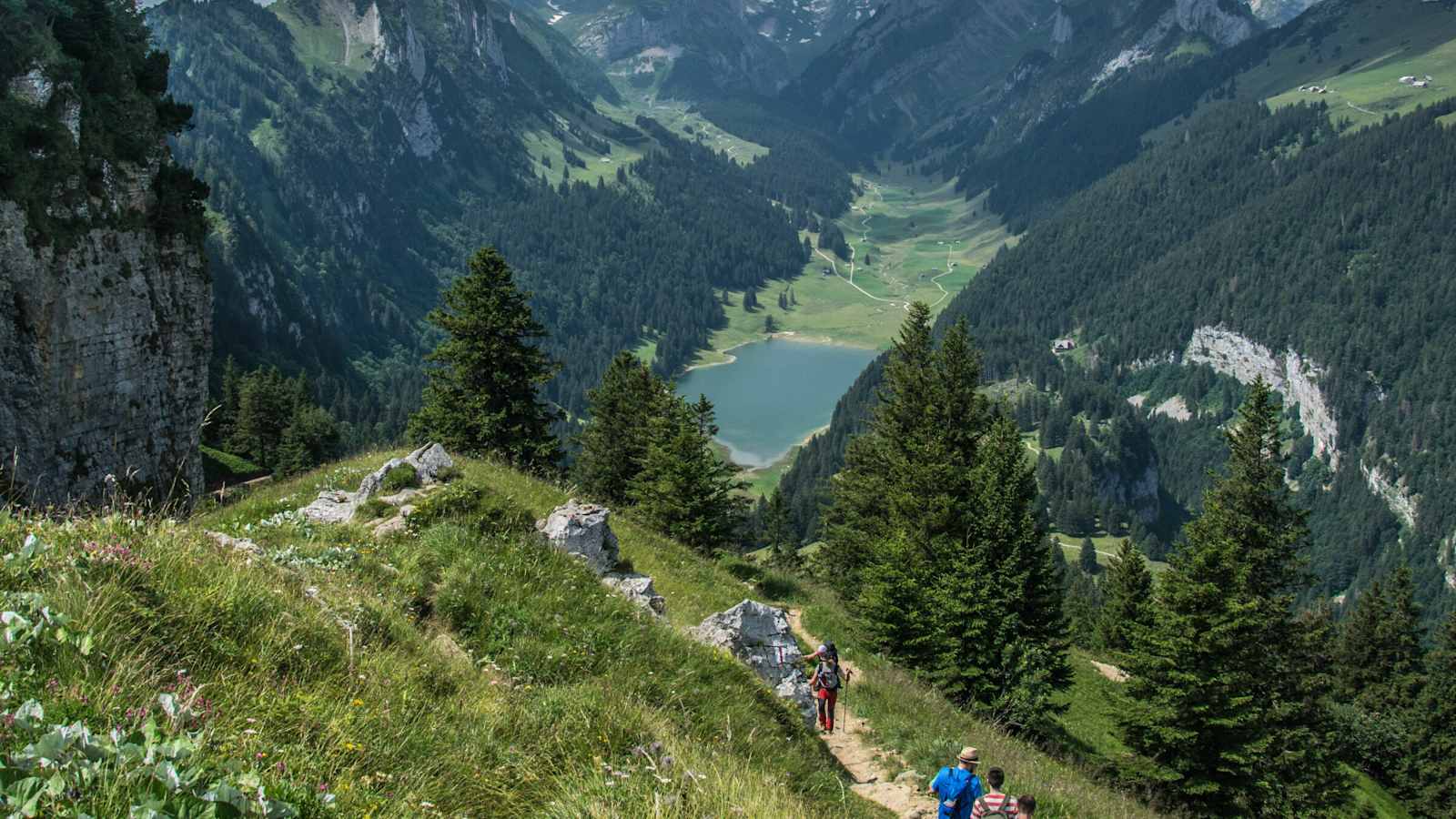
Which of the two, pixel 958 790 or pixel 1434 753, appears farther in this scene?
pixel 1434 753

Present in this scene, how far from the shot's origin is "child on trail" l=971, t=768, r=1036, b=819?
414 inches

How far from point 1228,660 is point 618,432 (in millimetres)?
32960

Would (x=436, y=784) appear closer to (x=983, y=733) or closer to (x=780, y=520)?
(x=983, y=733)

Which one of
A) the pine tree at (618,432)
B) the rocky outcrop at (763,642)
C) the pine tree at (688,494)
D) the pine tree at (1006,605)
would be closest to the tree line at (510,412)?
the pine tree at (688,494)

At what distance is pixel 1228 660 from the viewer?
29.9 meters

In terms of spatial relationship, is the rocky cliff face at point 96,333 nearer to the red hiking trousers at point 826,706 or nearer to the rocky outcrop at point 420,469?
the rocky outcrop at point 420,469

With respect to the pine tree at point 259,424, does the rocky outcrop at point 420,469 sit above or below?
above

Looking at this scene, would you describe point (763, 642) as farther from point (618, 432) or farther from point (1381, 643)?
point (1381, 643)

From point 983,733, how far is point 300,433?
261 ft

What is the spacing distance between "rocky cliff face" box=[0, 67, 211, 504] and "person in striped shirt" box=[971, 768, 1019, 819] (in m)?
33.0

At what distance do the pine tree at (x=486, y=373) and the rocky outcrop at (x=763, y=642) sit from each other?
20863 mm

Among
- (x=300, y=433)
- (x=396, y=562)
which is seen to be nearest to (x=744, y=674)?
(x=396, y=562)

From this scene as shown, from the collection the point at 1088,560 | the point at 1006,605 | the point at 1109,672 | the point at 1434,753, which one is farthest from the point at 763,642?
the point at 1088,560

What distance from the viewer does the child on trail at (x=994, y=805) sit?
10.5 m
